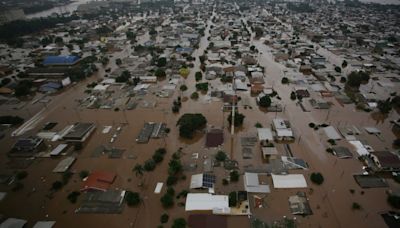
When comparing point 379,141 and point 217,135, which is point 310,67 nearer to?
point 379,141

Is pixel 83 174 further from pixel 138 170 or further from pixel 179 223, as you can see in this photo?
pixel 179 223

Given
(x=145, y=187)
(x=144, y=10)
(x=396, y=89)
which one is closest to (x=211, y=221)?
(x=145, y=187)

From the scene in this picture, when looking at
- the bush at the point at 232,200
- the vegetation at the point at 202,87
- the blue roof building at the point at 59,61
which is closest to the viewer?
the bush at the point at 232,200

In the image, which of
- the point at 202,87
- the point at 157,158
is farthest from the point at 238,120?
the point at 202,87

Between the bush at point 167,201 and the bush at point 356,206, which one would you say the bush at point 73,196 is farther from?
the bush at point 356,206

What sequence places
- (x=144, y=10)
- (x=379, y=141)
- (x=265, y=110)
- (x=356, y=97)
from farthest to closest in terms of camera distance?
(x=144, y=10) < (x=356, y=97) < (x=265, y=110) < (x=379, y=141)

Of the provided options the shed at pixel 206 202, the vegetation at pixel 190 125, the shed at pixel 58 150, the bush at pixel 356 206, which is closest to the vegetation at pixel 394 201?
the bush at pixel 356 206

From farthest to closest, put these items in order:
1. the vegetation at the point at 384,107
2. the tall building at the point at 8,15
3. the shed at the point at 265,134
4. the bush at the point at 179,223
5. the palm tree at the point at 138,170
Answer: the tall building at the point at 8,15 → the vegetation at the point at 384,107 → the shed at the point at 265,134 → the palm tree at the point at 138,170 → the bush at the point at 179,223
